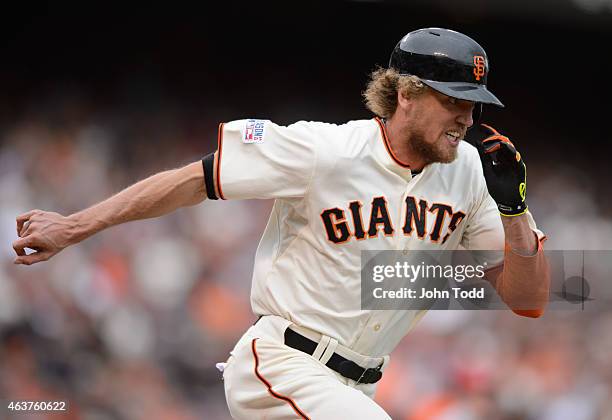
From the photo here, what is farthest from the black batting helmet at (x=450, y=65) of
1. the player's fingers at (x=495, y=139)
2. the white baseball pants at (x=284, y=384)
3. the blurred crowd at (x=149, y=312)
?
the blurred crowd at (x=149, y=312)

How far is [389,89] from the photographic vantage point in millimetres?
2910

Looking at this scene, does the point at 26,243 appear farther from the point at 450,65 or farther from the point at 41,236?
the point at 450,65

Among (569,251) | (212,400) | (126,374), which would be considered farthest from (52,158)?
(569,251)

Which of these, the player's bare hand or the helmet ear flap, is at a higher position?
A: the helmet ear flap

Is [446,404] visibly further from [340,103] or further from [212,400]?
Result: [340,103]

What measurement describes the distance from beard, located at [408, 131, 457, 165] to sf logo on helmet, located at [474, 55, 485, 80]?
22cm

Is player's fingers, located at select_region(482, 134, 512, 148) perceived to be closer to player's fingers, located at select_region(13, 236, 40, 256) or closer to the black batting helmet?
the black batting helmet

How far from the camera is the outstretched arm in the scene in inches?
99.9

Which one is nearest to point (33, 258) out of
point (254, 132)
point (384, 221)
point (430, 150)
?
point (254, 132)

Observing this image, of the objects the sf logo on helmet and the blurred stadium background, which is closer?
the sf logo on helmet

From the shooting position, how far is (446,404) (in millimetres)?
5234

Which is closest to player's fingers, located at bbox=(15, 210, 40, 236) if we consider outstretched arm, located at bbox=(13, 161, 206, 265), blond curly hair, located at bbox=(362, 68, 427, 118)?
outstretched arm, located at bbox=(13, 161, 206, 265)

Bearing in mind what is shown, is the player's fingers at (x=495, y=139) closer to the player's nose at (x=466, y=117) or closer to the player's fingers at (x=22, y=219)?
the player's nose at (x=466, y=117)

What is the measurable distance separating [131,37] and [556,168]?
2.61 metres
